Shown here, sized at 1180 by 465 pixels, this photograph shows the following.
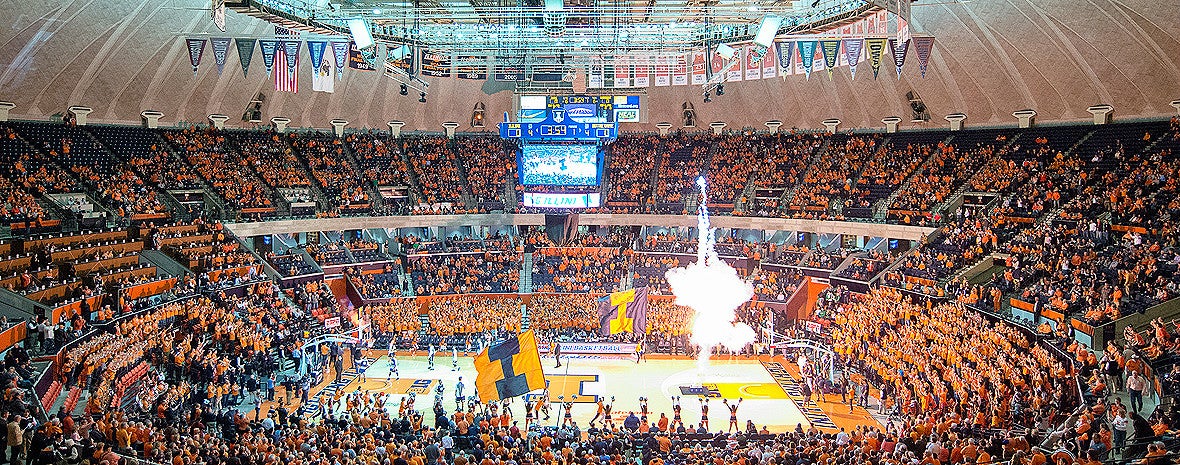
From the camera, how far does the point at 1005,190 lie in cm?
4150

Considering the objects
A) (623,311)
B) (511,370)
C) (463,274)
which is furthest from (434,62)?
(511,370)

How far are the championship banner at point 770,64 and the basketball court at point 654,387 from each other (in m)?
15.9

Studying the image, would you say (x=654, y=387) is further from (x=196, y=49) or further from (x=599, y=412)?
(x=196, y=49)

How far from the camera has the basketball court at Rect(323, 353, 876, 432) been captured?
31.1 m

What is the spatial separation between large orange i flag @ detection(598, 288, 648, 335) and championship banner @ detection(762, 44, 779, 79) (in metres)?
16.9

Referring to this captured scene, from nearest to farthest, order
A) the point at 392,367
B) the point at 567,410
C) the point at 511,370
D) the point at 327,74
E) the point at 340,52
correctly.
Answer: the point at 511,370 → the point at 567,410 → the point at 340,52 → the point at 392,367 → the point at 327,74

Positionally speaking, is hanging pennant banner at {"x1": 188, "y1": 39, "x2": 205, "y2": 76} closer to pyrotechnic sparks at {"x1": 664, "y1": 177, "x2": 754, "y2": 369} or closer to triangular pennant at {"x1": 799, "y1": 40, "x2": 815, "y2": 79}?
triangular pennant at {"x1": 799, "y1": 40, "x2": 815, "y2": 79}

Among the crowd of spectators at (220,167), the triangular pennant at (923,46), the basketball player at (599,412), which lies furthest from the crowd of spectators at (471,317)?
the triangular pennant at (923,46)

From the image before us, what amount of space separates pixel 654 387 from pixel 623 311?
314cm

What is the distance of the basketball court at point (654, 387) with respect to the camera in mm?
31125

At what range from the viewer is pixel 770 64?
1913 inches

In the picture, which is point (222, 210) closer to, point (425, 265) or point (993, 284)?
point (425, 265)

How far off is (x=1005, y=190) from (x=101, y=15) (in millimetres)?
37337

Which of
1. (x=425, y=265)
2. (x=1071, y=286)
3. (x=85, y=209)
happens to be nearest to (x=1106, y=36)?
(x=1071, y=286)
